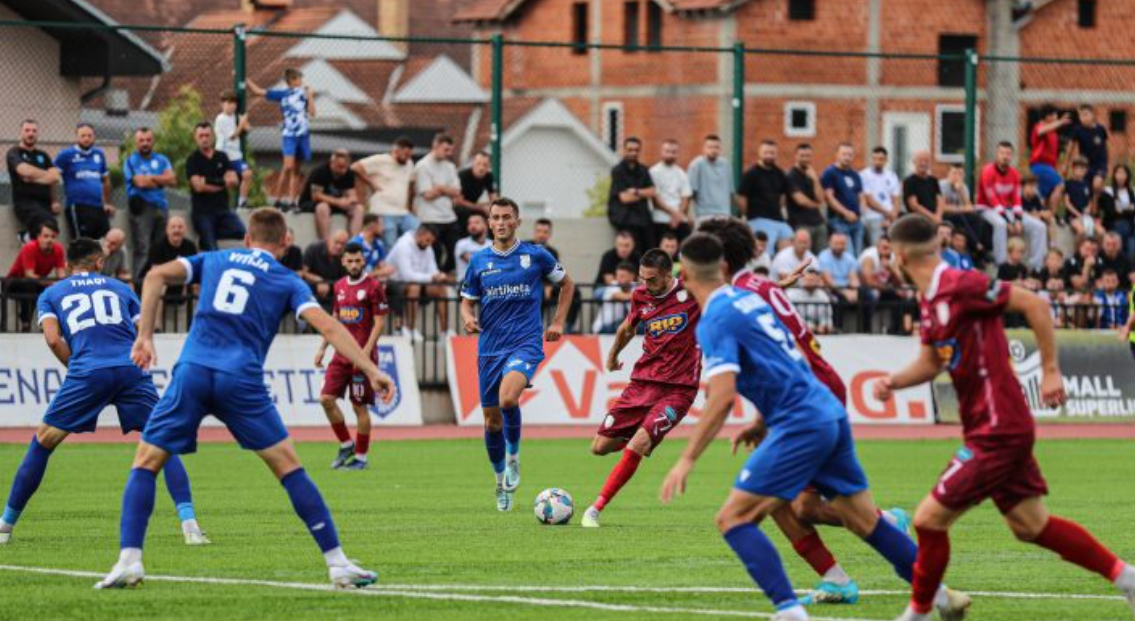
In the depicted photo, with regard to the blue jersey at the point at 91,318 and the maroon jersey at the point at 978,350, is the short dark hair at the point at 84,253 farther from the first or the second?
the maroon jersey at the point at 978,350

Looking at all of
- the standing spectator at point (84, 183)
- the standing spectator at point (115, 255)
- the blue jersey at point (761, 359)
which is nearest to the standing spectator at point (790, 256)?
the standing spectator at point (115, 255)

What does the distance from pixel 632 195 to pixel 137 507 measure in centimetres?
1717

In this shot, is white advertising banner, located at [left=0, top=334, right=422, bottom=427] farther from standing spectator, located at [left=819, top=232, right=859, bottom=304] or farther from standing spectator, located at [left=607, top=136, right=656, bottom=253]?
standing spectator, located at [left=819, top=232, right=859, bottom=304]

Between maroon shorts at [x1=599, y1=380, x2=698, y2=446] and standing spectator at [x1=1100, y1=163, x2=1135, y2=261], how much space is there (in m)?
16.5

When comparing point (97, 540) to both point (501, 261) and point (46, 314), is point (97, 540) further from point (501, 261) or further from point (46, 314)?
point (501, 261)

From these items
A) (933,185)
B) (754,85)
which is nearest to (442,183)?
(933,185)

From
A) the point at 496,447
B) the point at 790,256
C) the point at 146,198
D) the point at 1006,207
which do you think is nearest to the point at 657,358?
the point at 496,447

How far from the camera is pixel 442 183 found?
2575cm

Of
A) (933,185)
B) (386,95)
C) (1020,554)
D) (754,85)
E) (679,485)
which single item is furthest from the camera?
(386,95)

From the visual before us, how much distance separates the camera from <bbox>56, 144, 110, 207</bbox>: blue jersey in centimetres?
2330

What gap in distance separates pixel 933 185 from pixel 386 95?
139ft

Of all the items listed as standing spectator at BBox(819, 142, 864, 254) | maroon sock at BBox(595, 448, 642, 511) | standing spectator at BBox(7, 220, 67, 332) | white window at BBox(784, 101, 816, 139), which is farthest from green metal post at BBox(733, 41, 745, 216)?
white window at BBox(784, 101, 816, 139)

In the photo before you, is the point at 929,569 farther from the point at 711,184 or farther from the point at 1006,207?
the point at 1006,207

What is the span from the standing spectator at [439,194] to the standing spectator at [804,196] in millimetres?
4763
